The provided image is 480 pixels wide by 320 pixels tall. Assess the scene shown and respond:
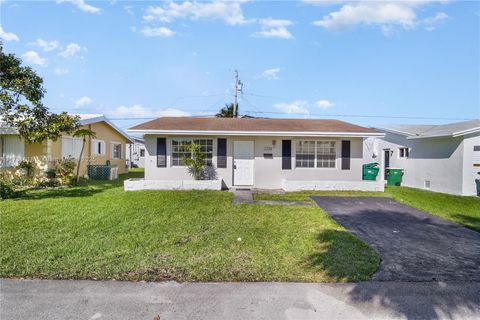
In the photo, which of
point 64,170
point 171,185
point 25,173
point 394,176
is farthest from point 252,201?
point 25,173

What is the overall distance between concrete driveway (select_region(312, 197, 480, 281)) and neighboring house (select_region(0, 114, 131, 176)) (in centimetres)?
1287

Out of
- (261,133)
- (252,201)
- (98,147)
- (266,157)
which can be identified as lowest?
(252,201)

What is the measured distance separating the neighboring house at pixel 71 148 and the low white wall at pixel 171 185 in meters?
5.20

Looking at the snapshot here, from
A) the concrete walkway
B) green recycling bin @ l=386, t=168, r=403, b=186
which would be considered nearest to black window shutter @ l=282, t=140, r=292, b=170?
the concrete walkway

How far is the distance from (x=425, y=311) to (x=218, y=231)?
3.91m

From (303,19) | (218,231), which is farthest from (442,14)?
(218,231)

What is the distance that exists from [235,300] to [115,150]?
20.5 metres

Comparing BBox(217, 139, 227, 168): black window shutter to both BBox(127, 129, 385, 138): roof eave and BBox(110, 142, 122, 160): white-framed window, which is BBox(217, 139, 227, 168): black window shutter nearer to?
BBox(127, 129, 385, 138): roof eave

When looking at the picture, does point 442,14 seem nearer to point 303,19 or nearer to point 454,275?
point 303,19

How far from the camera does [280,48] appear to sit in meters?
16.4

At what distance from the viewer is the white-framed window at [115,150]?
21050 millimetres

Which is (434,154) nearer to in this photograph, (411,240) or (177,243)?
(411,240)

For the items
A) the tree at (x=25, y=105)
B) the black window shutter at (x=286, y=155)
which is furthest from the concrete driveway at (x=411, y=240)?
the tree at (x=25, y=105)

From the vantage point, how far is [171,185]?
12.3 metres
